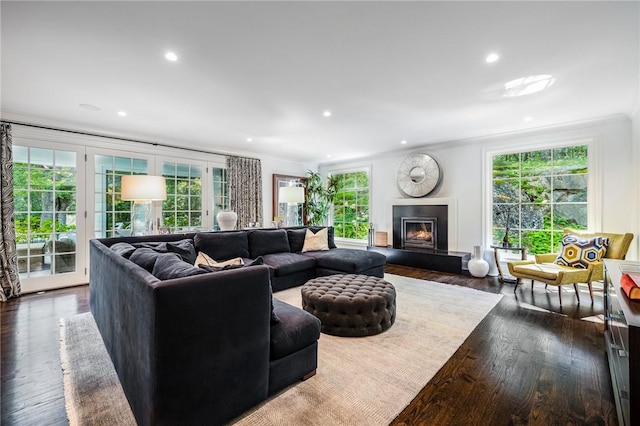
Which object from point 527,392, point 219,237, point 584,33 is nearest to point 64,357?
point 219,237

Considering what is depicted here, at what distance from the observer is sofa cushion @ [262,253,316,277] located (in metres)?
3.76

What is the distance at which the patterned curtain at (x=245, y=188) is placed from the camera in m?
5.86

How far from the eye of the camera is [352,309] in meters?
2.50

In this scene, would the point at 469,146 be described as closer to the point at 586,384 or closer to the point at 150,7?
the point at 586,384

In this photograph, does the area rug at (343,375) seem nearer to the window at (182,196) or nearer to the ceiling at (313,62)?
the window at (182,196)

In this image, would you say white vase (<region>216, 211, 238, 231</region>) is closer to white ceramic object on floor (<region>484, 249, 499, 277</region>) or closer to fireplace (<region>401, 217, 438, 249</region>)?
fireplace (<region>401, 217, 438, 249</region>)

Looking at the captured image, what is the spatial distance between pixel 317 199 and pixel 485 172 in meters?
3.96

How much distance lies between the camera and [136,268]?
155 cm

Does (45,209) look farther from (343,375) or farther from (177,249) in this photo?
(343,375)

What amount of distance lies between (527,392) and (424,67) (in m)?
2.69

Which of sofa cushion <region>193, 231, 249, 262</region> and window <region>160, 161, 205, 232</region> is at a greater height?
window <region>160, 161, 205, 232</region>

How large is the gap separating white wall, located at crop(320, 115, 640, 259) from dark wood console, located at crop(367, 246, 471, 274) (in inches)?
14.1

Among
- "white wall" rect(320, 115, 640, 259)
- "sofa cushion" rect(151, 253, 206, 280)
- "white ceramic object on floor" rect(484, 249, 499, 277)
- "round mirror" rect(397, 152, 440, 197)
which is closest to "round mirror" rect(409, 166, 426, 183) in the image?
"round mirror" rect(397, 152, 440, 197)

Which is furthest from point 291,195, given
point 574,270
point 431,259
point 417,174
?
point 574,270
